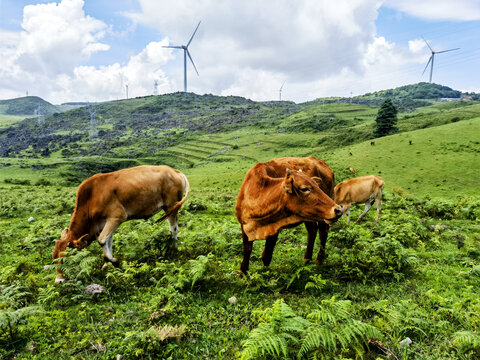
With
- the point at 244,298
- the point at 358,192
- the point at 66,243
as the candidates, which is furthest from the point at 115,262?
the point at 358,192

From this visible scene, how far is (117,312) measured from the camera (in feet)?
18.7

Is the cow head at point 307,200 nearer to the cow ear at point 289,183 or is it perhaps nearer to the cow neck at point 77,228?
the cow ear at point 289,183

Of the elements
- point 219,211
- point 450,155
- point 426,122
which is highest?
point 426,122

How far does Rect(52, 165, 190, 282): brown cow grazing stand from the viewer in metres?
8.05

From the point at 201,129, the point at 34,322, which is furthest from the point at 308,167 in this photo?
the point at 201,129

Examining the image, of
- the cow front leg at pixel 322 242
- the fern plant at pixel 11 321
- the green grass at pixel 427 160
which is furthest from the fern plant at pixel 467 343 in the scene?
the green grass at pixel 427 160

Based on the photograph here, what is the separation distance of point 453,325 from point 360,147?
48120 millimetres

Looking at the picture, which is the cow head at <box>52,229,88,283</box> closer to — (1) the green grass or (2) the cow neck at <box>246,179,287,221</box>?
(2) the cow neck at <box>246,179,287,221</box>

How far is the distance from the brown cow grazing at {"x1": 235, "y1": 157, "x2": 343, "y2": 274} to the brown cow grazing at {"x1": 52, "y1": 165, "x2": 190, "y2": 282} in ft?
9.07

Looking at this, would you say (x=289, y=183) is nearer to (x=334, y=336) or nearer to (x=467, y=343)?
(x=334, y=336)

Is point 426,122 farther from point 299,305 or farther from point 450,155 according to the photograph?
point 299,305

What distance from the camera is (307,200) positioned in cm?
563

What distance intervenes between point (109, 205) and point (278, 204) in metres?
5.56

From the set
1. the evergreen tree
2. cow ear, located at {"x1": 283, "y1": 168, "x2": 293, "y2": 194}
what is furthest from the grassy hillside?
the evergreen tree
